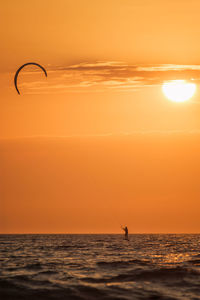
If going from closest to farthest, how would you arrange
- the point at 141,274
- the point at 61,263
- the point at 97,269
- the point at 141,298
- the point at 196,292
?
the point at 141,298
the point at 196,292
the point at 141,274
the point at 97,269
the point at 61,263

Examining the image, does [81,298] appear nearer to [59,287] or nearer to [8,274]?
[59,287]

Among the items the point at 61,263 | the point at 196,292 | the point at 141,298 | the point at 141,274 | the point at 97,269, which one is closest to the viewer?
the point at 141,298

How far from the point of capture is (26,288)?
79.0 feet

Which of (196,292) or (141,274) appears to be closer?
(196,292)

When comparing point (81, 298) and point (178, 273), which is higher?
point (178, 273)

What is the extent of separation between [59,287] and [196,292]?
6593 millimetres

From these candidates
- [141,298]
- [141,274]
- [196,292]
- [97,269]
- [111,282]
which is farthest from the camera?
[97,269]

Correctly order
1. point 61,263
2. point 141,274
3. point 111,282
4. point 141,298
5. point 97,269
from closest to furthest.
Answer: point 141,298
point 111,282
point 141,274
point 97,269
point 61,263

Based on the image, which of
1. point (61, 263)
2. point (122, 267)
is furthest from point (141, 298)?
point (61, 263)

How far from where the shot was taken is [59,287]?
79.9 ft

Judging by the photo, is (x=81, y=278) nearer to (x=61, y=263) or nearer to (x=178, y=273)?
(x=178, y=273)

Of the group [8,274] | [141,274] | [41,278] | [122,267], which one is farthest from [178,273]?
[8,274]

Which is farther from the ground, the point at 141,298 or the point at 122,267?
the point at 122,267

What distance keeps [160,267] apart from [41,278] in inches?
363
